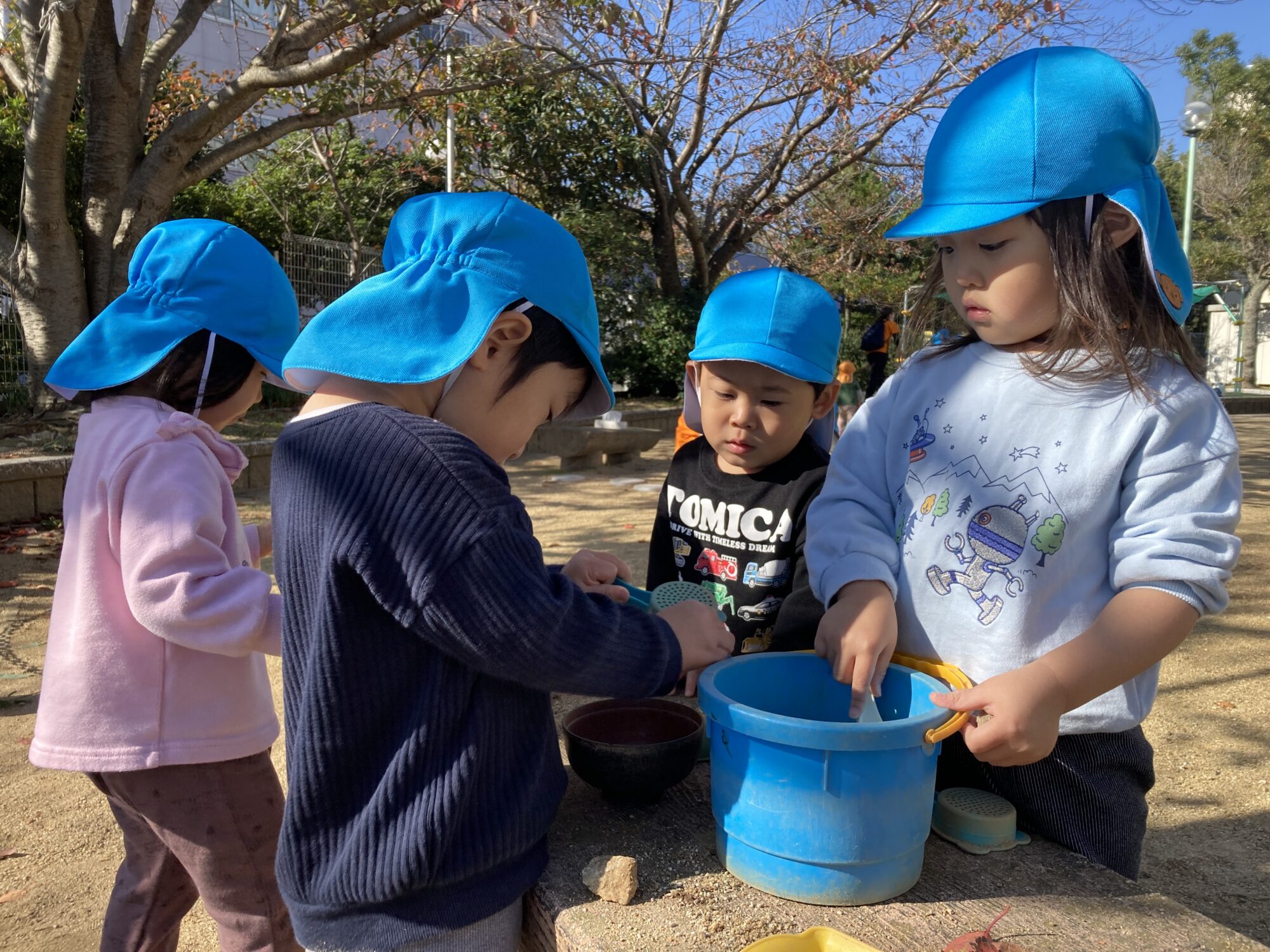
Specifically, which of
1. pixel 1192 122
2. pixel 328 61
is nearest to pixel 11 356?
pixel 328 61

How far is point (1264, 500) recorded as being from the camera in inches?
302

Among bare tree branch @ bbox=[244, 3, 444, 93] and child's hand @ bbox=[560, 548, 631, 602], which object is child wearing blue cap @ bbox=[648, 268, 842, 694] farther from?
bare tree branch @ bbox=[244, 3, 444, 93]

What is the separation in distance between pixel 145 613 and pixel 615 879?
3.12 feet

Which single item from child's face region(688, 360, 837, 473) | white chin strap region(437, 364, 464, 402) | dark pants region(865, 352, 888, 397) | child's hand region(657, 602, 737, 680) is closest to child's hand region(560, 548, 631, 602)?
child's hand region(657, 602, 737, 680)

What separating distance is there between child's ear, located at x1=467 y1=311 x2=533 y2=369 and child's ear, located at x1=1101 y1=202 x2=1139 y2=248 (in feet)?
2.65

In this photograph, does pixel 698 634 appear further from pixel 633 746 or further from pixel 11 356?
pixel 11 356

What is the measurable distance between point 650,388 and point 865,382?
4796mm

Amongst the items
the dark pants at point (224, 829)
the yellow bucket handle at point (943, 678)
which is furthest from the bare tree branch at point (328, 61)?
the yellow bucket handle at point (943, 678)

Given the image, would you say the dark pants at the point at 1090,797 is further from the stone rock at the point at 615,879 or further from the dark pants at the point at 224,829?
the dark pants at the point at 224,829

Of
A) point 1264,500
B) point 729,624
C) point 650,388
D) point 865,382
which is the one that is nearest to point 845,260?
point 865,382

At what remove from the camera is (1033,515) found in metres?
1.38

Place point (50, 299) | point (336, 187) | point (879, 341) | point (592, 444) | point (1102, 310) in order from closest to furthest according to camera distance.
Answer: point (1102, 310)
point (50, 299)
point (592, 444)
point (336, 187)
point (879, 341)

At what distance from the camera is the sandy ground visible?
239 cm

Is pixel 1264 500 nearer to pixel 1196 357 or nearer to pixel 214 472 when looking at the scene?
pixel 1196 357
